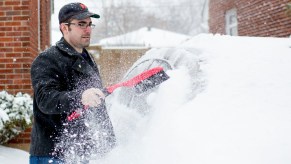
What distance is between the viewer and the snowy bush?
5.21 metres

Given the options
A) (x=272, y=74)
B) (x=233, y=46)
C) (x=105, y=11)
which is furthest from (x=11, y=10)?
(x=105, y=11)

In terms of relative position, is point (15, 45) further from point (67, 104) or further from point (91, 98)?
point (91, 98)

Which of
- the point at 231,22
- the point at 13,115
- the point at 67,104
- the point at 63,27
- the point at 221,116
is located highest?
the point at 231,22

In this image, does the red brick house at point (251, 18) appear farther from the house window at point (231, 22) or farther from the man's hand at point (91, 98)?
the man's hand at point (91, 98)

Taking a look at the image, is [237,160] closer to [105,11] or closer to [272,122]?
[272,122]

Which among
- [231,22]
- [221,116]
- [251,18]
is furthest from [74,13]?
[231,22]

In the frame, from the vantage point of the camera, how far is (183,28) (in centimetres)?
6047

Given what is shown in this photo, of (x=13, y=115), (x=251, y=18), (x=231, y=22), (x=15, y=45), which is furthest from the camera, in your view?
(x=231, y=22)

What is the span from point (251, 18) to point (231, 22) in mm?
2142

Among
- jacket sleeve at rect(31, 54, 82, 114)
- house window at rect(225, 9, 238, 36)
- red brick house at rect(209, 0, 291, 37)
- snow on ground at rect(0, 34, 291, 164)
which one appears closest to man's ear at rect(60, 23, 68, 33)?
jacket sleeve at rect(31, 54, 82, 114)

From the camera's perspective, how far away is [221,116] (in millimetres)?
2535

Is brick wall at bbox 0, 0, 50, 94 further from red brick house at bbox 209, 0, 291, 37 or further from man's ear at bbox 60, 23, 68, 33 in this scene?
red brick house at bbox 209, 0, 291, 37

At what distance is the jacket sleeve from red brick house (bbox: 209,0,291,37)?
5.70 m

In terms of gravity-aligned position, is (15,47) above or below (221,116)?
above
